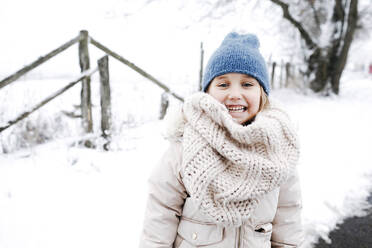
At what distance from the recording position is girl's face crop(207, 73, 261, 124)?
3.83 ft

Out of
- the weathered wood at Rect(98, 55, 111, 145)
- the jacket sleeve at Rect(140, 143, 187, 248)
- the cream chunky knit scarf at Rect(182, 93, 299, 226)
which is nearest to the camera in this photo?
the cream chunky knit scarf at Rect(182, 93, 299, 226)

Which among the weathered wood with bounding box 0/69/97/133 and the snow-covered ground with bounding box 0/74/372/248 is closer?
the snow-covered ground with bounding box 0/74/372/248

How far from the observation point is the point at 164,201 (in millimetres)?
1104

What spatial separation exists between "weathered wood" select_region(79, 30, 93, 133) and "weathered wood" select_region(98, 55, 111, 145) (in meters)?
0.16

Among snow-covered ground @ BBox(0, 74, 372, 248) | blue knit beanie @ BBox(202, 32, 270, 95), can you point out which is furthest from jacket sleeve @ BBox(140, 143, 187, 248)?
snow-covered ground @ BBox(0, 74, 372, 248)

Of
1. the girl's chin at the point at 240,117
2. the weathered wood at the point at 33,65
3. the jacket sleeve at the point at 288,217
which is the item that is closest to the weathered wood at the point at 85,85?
the weathered wood at the point at 33,65

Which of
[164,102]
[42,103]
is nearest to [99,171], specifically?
[42,103]

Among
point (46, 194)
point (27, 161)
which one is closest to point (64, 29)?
point (27, 161)

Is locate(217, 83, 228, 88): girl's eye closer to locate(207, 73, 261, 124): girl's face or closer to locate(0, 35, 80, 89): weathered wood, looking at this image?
locate(207, 73, 261, 124): girl's face

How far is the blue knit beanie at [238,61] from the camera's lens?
1.19 m

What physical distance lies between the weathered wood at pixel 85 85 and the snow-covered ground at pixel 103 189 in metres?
0.30

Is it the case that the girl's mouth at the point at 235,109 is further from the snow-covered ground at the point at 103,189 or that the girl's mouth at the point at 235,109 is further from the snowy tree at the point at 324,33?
the snowy tree at the point at 324,33

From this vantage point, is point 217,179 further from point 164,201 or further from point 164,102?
point 164,102

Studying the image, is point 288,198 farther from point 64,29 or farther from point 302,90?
point 302,90
